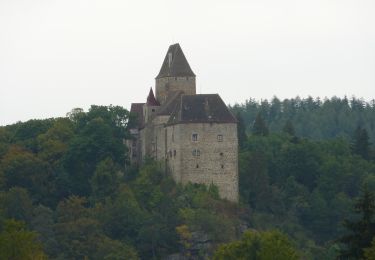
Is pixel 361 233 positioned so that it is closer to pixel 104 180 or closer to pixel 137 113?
pixel 104 180

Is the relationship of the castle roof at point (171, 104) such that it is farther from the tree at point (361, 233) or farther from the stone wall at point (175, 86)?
the tree at point (361, 233)

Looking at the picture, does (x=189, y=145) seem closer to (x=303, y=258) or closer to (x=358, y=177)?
(x=303, y=258)

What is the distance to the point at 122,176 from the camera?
358ft

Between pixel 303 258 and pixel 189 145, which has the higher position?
pixel 189 145

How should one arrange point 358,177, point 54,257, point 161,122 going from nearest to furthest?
point 54,257 → point 161,122 → point 358,177

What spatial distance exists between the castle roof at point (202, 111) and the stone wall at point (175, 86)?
375cm

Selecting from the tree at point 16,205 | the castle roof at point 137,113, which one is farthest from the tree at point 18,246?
the castle roof at point 137,113

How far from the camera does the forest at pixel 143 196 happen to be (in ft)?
328

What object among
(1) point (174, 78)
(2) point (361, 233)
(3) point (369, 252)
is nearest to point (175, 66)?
(1) point (174, 78)

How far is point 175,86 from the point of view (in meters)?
107

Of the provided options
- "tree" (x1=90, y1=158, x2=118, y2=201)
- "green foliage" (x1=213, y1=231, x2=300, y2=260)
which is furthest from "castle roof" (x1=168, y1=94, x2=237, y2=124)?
"green foliage" (x1=213, y1=231, x2=300, y2=260)

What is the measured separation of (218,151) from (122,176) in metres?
11.4

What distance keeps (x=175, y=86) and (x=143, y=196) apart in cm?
831

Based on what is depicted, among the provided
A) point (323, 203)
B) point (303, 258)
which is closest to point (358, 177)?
point (323, 203)
